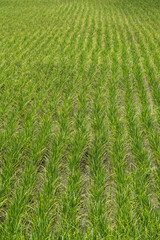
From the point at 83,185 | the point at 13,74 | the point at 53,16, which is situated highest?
the point at 53,16

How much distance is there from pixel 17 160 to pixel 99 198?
114 centimetres

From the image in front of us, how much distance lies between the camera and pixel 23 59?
6.28 m

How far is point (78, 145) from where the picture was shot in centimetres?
272

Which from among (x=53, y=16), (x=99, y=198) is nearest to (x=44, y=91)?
(x=99, y=198)

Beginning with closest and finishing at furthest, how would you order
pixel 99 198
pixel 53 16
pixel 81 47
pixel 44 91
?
pixel 99 198
pixel 44 91
pixel 81 47
pixel 53 16

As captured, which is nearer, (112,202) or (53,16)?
(112,202)

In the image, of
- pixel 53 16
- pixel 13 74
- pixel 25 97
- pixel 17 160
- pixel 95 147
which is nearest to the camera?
pixel 17 160

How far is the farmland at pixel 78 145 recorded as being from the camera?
185 cm

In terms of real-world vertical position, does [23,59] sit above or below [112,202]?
above

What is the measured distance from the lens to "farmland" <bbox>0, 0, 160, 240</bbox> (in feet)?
6.07

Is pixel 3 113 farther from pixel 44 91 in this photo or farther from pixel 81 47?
pixel 81 47

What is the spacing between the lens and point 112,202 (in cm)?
215

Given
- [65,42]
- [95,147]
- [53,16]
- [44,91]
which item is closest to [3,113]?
[44,91]

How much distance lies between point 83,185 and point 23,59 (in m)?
5.01
